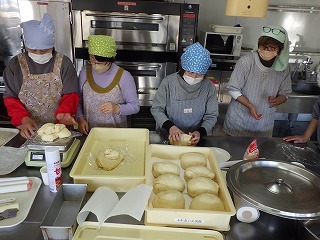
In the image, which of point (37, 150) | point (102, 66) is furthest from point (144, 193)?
point (102, 66)

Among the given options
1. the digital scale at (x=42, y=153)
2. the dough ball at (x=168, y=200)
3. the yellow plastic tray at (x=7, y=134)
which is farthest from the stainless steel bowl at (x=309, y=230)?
the yellow plastic tray at (x=7, y=134)

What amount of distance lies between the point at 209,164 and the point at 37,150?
841 millimetres

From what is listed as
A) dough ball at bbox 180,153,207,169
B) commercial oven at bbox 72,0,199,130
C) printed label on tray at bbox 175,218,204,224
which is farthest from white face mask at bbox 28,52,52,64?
printed label on tray at bbox 175,218,204,224

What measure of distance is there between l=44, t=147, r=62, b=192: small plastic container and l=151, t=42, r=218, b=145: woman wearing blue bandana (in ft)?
2.37

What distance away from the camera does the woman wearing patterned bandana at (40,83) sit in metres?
1.58

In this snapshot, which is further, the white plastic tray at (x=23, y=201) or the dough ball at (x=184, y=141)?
the dough ball at (x=184, y=141)

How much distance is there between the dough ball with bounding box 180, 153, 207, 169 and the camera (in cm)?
127

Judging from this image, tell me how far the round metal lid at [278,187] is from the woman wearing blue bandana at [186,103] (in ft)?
1.63

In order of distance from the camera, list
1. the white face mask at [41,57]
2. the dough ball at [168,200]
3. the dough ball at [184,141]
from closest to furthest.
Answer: the dough ball at [168,200], the dough ball at [184,141], the white face mask at [41,57]

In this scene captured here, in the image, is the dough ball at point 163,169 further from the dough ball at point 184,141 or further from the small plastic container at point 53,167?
the small plastic container at point 53,167

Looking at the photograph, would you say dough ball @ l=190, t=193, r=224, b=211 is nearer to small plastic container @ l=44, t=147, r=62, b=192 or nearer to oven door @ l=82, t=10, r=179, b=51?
small plastic container @ l=44, t=147, r=62, b=192

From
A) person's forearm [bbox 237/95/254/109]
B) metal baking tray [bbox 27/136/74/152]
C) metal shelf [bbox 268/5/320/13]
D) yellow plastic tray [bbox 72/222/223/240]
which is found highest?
metal shelf [bbox 268/5/320/13]

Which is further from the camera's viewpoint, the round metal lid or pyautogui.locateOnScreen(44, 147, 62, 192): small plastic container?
pyautogui.locateOnScreen(44, 147, 62, 192): small plastic container

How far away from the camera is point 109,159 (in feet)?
4.08
